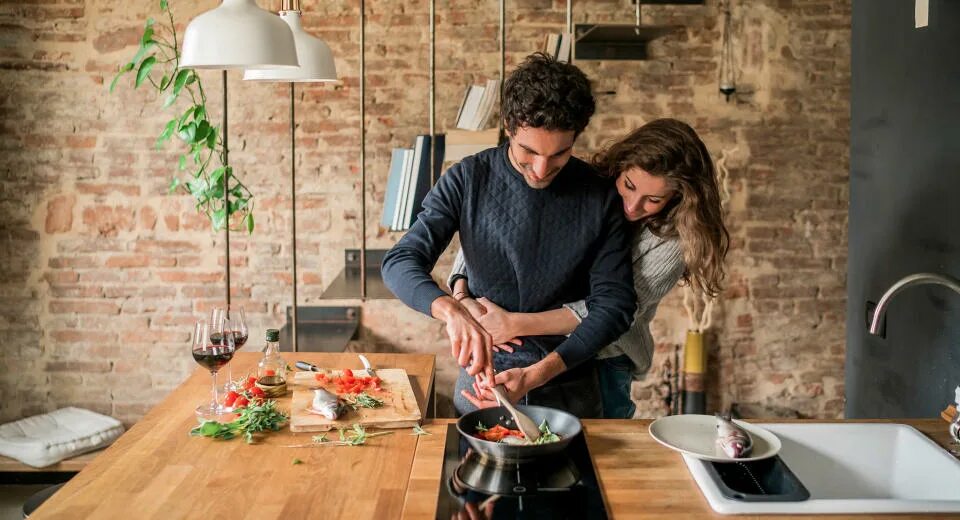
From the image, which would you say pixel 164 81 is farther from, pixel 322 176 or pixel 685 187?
pixel 685 187

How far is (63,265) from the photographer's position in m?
4.50

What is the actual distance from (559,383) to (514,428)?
0.46 meters

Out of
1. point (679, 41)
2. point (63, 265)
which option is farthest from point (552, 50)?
point (63, 265)

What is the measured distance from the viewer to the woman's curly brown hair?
2264 millimetres

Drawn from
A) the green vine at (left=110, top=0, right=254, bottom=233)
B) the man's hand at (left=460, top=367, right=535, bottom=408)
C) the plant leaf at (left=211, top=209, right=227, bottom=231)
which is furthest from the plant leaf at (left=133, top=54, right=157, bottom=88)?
the man's hand at (left=460, top=367, right=535, bottom=408)

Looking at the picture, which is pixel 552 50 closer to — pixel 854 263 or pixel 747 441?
pixel 854 263

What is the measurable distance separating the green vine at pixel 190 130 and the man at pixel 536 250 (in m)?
1.87

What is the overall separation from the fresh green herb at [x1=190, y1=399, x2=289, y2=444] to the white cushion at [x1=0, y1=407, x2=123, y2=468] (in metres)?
2.55

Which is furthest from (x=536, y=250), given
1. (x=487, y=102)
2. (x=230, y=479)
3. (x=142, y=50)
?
(x=142, y=50)

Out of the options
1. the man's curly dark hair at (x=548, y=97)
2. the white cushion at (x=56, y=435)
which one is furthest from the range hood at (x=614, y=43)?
the white cushion at (x=56, y=435)

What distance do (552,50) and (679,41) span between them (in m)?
0.96

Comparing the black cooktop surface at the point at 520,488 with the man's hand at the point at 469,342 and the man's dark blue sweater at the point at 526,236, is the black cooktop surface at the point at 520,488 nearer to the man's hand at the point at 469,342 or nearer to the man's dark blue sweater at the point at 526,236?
the man's hand at the point at 469,342

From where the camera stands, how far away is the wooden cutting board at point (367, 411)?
79.4 inches

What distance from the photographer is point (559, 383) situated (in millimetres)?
2363
